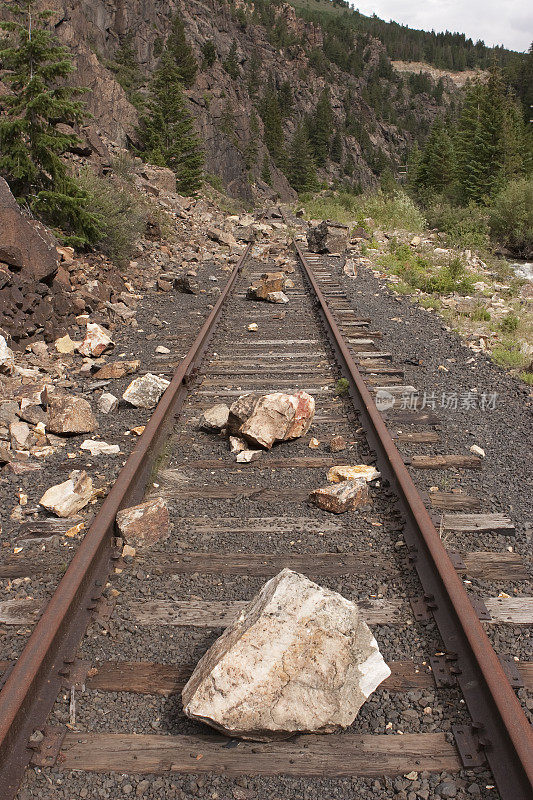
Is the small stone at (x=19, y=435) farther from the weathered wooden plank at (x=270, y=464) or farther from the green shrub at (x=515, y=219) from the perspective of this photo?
the green shrub at (x=515, y=219)

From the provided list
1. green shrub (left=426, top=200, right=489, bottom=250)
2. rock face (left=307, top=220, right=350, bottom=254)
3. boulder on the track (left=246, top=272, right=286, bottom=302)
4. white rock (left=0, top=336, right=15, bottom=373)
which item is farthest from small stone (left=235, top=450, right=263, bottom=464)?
green shrub (left=426, top=200, right=489, bottom=250)

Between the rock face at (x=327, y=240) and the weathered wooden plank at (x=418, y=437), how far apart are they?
11395 millimetres

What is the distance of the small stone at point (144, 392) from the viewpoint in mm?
5027

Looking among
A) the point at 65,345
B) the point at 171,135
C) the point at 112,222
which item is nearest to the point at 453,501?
the point at 65,345

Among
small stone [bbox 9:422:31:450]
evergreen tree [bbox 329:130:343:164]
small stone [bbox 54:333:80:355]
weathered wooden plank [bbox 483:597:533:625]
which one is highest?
evergreen tree [bbox 329:130:343:164]

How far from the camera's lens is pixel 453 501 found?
348cm

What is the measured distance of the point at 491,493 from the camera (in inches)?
141

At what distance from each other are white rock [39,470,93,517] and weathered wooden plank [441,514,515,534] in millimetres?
2119

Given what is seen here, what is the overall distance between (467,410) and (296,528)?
248cm

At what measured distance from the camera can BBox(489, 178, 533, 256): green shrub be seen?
14859mm

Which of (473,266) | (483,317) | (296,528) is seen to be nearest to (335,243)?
(473,266)

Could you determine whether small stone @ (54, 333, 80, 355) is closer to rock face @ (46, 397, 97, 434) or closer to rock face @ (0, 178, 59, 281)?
rock face @ (0, 178, 59, 281)

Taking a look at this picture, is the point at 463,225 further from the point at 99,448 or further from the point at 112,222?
the point at 99,448

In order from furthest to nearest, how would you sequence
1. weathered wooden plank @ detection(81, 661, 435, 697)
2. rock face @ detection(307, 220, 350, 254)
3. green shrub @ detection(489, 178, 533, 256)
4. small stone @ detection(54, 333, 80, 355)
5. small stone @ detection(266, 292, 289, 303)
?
rock face @ detection(307, 220, 350, 254)
green shrub @ detection(489, 178, 533, 256)
small stone @ detection(266, 292, 289, 303)
small stone @ detection(54, 333, 80, 355)
weathered wooden plank @ detection(81, 661, 435, 697)
